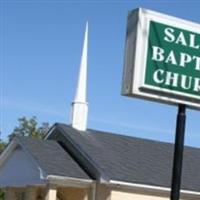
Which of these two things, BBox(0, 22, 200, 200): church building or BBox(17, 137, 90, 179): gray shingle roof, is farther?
BBox(0, 22, 200, 200): church building

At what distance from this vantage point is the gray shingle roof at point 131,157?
24641 mm

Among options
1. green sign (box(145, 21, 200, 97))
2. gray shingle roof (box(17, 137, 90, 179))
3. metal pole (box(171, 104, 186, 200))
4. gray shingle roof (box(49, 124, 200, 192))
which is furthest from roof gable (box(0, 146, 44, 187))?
green sign (box(145, 21, 200, 97))

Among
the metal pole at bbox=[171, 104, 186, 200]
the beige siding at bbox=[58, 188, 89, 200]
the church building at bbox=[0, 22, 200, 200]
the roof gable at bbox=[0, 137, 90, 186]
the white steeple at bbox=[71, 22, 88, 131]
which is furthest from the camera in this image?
the white steeple at bbox=[71, 22, 88, 131]

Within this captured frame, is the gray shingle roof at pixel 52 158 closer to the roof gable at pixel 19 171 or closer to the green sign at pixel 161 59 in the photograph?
the roof gable at pixel 19 171

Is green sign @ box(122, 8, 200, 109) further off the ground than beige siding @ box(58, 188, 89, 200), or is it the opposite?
green sign @ box(122, 8, 200, 109)

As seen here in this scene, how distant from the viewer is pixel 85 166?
25.2 metres

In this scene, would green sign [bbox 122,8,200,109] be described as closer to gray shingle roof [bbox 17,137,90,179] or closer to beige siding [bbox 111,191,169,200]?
gray shingle roof [bbox 17,137,90,179]

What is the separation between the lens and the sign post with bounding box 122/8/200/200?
19.8ft

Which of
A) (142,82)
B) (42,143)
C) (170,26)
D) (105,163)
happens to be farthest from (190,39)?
(42,143)

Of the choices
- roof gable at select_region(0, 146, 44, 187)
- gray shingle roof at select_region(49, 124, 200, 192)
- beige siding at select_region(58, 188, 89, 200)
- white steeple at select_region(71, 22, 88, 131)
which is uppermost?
white steeple at select_region(71, 22, 88, 131)

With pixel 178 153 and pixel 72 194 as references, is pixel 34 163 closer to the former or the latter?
pixel 72 194

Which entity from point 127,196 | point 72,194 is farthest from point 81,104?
point 127,196

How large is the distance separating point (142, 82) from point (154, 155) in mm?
22804

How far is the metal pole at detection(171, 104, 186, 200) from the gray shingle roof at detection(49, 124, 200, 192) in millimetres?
17405
